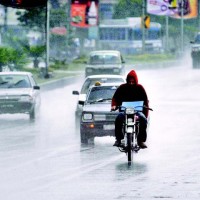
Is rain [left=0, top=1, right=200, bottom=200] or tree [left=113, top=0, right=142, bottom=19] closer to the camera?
rain [left=0, top=1, right=200, bottom=200]

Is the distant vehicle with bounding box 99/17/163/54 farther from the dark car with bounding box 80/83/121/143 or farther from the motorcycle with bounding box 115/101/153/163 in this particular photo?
the motorcycle with bounding box 115/101/153/163

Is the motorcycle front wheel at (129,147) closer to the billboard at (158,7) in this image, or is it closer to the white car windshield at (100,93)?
the white car windshield at (100,93)

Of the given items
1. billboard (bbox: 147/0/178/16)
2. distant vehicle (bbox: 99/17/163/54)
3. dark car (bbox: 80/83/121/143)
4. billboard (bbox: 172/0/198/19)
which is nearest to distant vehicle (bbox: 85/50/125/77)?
billboard (bbox: 147/0/178/16)

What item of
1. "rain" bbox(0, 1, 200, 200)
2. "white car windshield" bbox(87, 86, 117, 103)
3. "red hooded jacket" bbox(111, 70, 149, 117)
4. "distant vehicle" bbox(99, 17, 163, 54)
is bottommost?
"distant vehicle" bbox(99, 17, 163, 54)

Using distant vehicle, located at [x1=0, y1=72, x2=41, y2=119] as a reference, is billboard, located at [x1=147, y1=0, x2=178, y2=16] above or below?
above

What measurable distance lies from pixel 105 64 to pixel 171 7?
37.9 metres

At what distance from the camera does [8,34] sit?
84938mm

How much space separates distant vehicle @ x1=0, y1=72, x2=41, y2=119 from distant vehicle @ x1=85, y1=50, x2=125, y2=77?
24090mm

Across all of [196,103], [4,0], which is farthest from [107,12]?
[196,103]

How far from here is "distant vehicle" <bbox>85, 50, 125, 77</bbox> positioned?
5969 cm

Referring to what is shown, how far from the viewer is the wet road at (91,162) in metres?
16.5

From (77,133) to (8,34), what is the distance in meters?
56.2

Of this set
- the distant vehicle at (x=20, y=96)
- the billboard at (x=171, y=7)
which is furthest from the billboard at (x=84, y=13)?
the distant vehicle at (x=20, y=96)

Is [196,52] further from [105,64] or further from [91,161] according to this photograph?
[91,161]
